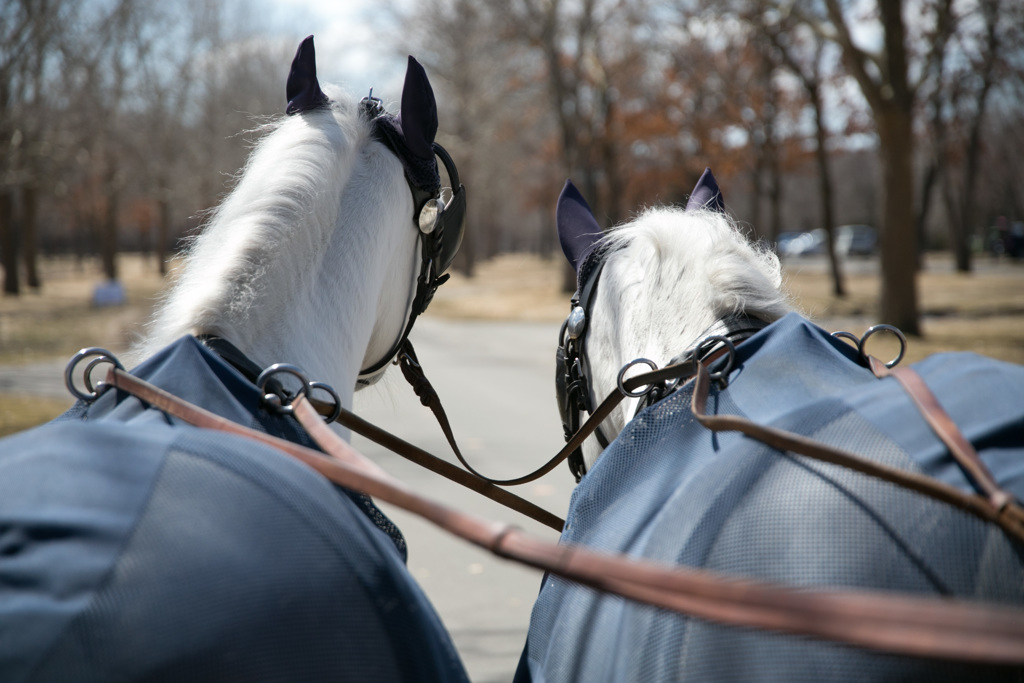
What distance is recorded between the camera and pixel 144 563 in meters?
1.04

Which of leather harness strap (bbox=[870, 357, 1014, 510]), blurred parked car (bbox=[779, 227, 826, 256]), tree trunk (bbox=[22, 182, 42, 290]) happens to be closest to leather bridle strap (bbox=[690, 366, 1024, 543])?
leather harness strap (bbox=[870, 357, 1014, 510])

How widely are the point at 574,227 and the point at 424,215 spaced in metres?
0.46

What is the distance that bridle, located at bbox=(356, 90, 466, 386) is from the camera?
7.53ft

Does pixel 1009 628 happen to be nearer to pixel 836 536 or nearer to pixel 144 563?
pixel 836 536

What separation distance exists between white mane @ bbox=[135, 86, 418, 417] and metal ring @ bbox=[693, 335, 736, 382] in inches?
33.3

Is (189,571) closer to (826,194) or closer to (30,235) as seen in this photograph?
(826,194)

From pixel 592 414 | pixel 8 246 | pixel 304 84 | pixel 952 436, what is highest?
pixel 304 84

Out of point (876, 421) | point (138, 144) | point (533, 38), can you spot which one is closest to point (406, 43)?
point (533, 38)

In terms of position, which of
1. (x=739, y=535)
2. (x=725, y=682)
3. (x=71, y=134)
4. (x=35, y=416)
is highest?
(x=71, y=134)

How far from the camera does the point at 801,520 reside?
3.81ft

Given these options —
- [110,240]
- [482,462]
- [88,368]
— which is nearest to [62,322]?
[110,240]

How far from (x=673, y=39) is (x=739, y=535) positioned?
69.3 ft

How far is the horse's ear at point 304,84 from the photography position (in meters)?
2.17

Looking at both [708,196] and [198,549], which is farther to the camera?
[708,196]
